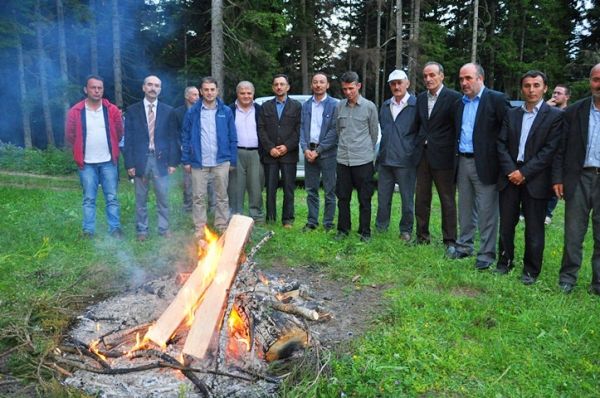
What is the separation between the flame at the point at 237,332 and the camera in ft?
10.4

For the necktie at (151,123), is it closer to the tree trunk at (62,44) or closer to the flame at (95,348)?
the flame at (95,348)

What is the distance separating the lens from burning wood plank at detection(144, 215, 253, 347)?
3.17 m

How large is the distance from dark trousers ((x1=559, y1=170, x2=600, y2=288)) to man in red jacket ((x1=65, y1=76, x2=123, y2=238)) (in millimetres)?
5446

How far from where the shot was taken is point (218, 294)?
330cm

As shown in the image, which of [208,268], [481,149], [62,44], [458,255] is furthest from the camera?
[62,44]

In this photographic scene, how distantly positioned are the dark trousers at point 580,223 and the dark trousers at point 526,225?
23 cm

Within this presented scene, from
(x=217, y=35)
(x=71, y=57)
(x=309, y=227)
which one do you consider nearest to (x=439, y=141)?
(x=309, y=227)

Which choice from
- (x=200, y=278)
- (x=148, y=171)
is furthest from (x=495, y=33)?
(x=200, y=278)

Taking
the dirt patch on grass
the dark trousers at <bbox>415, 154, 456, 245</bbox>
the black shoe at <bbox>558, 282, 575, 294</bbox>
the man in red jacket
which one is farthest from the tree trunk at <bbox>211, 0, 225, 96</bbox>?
the black shoe at <bbox>558, 282, 575, 294</bbox>

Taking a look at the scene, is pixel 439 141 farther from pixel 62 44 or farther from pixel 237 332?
pixel 62 44

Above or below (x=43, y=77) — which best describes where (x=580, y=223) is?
below

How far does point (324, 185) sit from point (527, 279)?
9.98 ft

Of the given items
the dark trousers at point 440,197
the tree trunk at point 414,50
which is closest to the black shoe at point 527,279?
the dark trousers at point 440,197

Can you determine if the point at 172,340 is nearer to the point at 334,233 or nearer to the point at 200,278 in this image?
the point at 200,278
